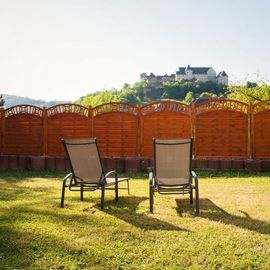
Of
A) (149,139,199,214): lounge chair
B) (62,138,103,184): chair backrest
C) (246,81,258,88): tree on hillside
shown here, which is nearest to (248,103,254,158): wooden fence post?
(149,139,199,214): lounge chair

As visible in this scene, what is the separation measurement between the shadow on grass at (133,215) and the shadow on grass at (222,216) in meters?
0.67

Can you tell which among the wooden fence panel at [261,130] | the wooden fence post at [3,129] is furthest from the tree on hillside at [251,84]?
the wooden fence post at [3,129]

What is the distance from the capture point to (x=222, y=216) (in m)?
5.84

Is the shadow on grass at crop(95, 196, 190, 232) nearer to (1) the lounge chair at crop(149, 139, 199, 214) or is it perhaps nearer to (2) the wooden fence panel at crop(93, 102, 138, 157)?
(1) the lounge chair at crop(149, 139, 199, 214)

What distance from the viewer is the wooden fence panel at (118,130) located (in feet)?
40.5

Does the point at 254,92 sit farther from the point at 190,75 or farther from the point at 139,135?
the point at 190,75

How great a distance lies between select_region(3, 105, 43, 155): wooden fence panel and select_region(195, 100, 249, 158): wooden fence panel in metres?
5.26

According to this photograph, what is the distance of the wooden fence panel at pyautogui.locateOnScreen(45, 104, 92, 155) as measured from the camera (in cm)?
1266

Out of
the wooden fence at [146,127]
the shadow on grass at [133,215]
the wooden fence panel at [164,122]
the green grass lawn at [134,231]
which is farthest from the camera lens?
the wooden fence panel at [164,122]

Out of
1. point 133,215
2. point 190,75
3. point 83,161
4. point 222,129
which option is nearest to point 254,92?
point 222,129

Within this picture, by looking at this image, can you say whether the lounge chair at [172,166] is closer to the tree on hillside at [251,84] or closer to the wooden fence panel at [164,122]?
the wooden fence panel at [164,122]

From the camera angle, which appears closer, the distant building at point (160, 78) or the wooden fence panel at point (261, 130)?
the wooden fence panel at point (261, 130)

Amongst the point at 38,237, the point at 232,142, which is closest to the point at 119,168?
the point at 232,142

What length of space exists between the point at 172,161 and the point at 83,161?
153 centimetres
